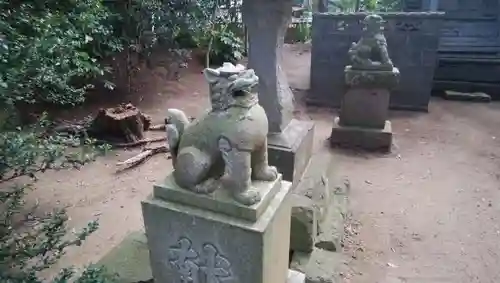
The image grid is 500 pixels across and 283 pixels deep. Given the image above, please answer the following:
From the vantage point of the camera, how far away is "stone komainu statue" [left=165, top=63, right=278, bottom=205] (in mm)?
1557

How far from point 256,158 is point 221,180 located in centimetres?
→ 19

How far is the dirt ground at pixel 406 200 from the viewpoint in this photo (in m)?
2.77

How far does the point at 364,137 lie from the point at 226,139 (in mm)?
3201

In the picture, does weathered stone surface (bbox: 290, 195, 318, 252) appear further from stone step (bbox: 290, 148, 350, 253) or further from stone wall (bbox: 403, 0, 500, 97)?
stone wall (bbox: 403, 0, 500, 97)

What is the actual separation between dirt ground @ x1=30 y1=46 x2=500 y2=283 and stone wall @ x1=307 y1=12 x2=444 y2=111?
54 cm

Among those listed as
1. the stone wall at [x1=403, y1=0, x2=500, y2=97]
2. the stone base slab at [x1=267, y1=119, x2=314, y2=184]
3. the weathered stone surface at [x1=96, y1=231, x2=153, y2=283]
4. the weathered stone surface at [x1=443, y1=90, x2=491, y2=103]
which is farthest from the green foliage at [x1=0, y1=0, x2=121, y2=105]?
the stone wall at [x1=403, y1=0, x2=500, y2=97]

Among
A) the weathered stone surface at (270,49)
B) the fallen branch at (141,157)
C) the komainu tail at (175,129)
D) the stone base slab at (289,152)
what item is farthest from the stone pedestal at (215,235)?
the fallen branch at (141,157)

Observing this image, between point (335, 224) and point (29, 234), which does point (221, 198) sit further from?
point (335, 224)

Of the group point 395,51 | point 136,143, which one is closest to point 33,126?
point 136,143

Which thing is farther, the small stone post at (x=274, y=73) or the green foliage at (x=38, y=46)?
the small stone post at (x=274, y=73)

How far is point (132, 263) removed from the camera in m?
2.24

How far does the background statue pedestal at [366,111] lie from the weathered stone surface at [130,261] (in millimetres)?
2789

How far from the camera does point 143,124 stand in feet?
16.4

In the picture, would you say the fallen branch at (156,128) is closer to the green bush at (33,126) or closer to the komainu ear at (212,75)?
the green bush at (33,126)
